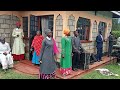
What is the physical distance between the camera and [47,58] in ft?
15.5

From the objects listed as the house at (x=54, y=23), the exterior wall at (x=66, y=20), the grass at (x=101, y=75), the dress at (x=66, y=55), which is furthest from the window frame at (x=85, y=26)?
the dress at (x=66, y=55)

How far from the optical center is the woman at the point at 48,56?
464cm

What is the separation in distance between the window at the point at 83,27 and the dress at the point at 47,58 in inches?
122

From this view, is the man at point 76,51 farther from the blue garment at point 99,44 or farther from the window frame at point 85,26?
the blue garment at point 99,44

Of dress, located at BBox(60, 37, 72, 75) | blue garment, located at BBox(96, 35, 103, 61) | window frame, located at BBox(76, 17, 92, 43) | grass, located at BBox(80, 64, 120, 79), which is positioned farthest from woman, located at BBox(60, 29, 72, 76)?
blue garment, located at BBox(96, 35, 103, 61)

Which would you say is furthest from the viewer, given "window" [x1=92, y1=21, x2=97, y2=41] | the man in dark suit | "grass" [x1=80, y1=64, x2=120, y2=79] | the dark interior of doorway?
"window" [x1=92, y1=21, x2=97, y2=41]

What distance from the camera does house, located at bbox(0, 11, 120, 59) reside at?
656cm

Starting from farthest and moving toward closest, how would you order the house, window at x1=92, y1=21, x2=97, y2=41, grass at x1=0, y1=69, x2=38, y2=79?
window at x1=92, y1=21, x2=97, y2=41
the house
grass at x1=0, y1=69, x2=38, y2=79

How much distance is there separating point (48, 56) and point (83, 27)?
12.2 ft

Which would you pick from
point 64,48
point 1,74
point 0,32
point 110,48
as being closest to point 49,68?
point 64,48

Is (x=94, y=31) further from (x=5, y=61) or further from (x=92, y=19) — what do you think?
(x=5, y=61)

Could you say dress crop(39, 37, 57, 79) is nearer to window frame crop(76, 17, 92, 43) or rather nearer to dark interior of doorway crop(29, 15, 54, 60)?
dark interior of doorway crop(29, 15, 54, 60)
